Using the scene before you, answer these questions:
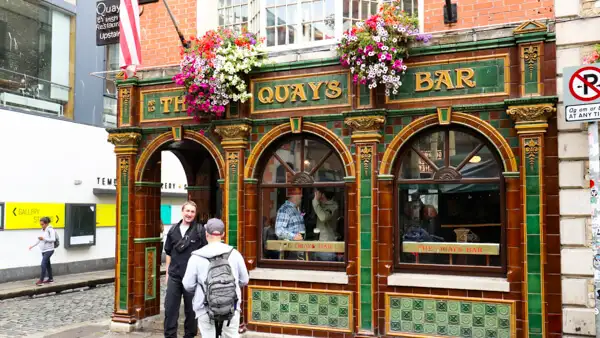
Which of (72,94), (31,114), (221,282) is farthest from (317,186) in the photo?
(72,94)

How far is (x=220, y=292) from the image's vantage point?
5656 millimetres

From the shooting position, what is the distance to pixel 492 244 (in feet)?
24.8

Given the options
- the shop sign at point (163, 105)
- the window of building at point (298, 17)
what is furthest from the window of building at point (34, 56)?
the window of building at point (298, 17)

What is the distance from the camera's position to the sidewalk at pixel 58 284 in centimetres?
1429

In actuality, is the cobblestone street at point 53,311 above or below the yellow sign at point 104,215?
below

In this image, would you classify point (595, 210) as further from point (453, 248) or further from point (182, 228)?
point (182, 228)

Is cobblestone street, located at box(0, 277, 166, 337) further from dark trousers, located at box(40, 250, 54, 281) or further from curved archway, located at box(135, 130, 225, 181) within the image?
curved archway, located at box(135, 130, 225, 181)

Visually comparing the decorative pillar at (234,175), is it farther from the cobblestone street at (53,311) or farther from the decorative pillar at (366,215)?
the cobblestone street at (53,311)

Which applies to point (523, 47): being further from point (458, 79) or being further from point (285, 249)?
point (285, 249)

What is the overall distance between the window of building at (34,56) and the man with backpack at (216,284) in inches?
513

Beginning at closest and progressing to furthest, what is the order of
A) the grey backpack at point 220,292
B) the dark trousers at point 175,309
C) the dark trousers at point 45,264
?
the grey backpack at point 220,292
the dark trousers at point 175,309
the dark trousers at point 45,264

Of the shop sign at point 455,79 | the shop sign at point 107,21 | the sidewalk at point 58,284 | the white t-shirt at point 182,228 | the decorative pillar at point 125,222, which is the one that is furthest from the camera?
the sidewalk at point 58,284

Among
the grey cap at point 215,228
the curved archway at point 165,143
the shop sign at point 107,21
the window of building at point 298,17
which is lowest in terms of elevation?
the grey cap at point 215,228

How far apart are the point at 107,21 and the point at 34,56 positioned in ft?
22.4
